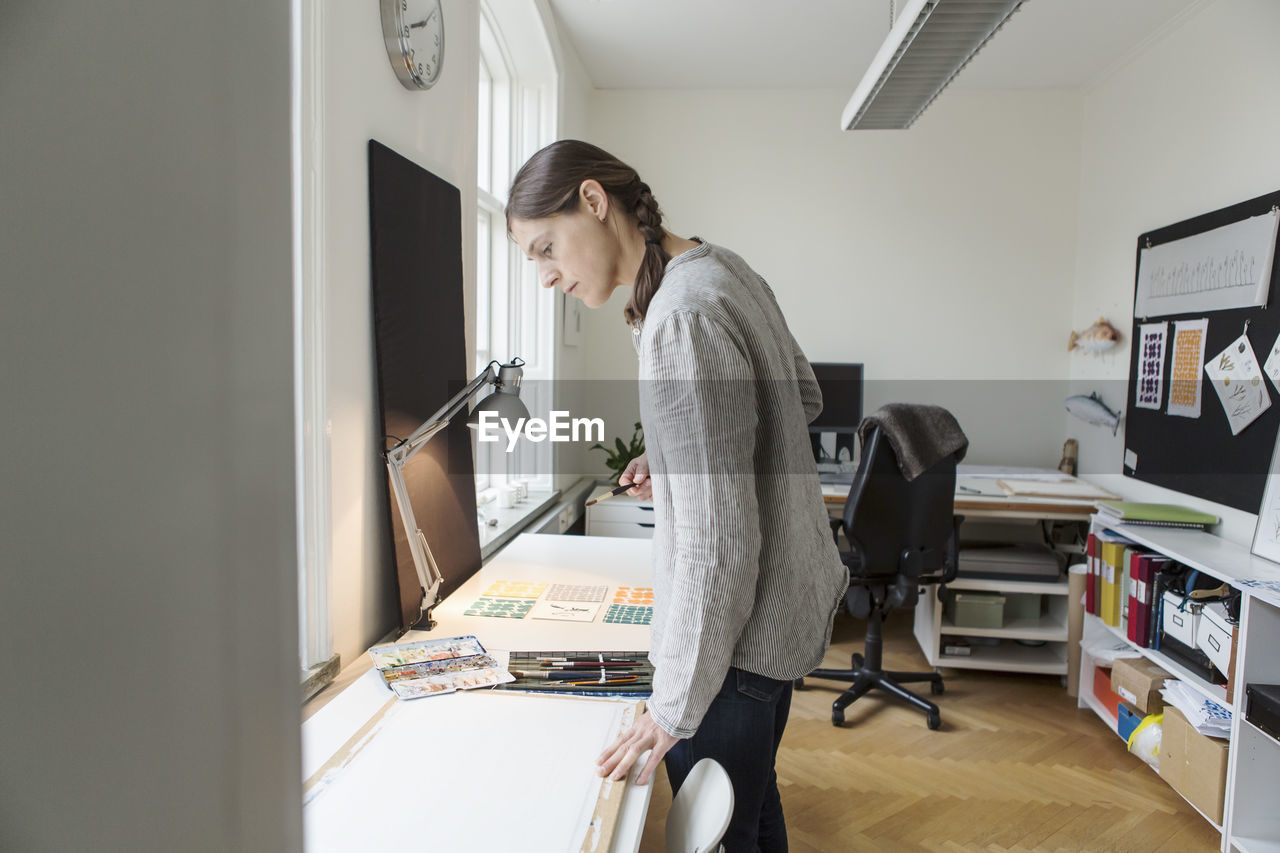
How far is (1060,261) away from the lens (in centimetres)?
433

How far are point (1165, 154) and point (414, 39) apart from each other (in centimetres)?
314

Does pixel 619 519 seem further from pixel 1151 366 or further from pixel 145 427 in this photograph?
pixel 145 427

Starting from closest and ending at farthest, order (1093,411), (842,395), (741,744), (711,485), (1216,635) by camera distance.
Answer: (711,485)
(741,744)
(1216,635)
(1093,411)
(842,395)

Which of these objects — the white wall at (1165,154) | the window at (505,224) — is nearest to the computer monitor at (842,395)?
the white wall at (1165,154)

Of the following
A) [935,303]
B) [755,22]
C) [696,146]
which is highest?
[755,22]

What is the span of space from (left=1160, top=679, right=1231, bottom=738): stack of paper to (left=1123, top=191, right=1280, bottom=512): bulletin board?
2.17 ft

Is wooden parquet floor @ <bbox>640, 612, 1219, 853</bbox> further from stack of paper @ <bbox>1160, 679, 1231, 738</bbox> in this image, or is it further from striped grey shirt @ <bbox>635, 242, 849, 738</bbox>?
striped grey shirt @ <bbox>635, 242, 849, 738</bbox>

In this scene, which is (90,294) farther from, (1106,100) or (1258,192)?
(1106,100)

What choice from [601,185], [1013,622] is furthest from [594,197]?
[1013,622]

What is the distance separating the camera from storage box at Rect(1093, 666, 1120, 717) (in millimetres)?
2996

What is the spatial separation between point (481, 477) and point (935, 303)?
2659 millimetres

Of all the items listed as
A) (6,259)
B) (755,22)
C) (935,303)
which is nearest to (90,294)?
(6,259)

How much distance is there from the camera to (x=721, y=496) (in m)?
1.01

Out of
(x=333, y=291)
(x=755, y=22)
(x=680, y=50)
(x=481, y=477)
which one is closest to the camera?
(x=333, y=291)
